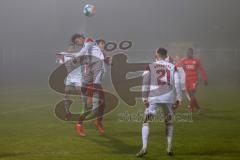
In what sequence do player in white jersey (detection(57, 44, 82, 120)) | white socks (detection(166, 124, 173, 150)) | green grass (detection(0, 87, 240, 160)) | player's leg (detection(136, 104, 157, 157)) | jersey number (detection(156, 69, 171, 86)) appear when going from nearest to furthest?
player's leg (detection(136, 104, 157, 157)) → jersey number (detection(156, 69, 171, 86)) → white socks (detection(166, 124, 173, 150)) → green grass (detection(0, 87, 240, 160)) → player in white jersey (detection(57, 44, 82, 120))

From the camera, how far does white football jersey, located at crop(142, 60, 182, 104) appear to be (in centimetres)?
908

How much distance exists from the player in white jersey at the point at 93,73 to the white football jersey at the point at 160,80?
9.74 ft

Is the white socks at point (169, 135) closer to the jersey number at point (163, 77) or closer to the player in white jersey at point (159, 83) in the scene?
the player in white jersey at point (159, 83)

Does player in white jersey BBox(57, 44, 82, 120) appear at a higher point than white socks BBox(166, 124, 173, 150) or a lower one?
higher

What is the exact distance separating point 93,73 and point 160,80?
3.23 meters

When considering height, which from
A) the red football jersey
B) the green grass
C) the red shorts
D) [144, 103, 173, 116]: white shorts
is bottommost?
the green grass

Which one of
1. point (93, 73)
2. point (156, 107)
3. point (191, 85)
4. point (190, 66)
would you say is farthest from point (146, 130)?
point (190, 66)

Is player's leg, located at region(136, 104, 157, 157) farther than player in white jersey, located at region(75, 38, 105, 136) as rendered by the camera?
No

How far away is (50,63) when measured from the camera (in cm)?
4347

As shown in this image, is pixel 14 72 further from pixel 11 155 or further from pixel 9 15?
pixel 11 155

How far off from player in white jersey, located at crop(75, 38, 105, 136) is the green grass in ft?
1.98

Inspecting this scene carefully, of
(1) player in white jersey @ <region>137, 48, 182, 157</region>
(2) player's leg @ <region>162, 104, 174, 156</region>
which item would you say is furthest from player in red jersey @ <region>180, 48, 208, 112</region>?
(1) player in white jersey @ <region>137, 48, 182, 157</region>

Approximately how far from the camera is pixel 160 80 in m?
9.14

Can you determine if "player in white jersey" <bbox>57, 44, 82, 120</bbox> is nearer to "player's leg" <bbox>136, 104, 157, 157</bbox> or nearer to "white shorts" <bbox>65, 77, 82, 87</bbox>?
"white shorts" <bbox>65, 77, 82, 87</bbox>
